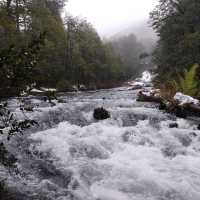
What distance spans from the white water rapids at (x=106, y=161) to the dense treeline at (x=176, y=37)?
40.8ft

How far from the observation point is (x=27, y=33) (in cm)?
3481

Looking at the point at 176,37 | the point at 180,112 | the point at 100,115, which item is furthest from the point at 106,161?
the point at 176,37

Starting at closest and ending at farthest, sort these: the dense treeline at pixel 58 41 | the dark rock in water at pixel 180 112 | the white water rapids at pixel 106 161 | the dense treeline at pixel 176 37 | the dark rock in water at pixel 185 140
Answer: the white water rapids at pixel 106 161 → the dark rock in water at pixel 185 140 → the dark rock in water at pixel 180 112 → the dense treeline at pixel 176 37 → the dense treeline at pixel 58 41

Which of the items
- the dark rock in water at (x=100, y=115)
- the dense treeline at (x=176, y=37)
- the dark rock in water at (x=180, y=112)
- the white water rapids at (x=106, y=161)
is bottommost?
the white water rapids at (x=106, y=161)

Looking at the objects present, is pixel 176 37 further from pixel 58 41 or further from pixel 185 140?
pixel 185 140

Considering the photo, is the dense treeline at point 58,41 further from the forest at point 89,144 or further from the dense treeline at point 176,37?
the forest at point 89,144

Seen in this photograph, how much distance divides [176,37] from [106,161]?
20.3m

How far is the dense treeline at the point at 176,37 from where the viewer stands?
2505 centimetres

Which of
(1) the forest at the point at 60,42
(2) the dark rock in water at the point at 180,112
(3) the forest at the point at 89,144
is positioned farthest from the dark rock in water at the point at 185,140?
(1) the forest at the point at 60,42

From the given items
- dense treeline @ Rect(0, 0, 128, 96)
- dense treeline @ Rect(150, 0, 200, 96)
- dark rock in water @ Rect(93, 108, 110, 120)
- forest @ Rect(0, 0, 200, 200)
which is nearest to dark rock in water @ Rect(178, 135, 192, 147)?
forest @ Rect(0, 0, 200, 200)

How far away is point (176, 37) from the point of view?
2752cm

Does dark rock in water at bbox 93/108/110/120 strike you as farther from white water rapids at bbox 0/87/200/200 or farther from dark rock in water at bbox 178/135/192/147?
dark rock in water at bbox 178/135/192/147

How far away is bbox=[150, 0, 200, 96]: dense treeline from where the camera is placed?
2505 centimetres

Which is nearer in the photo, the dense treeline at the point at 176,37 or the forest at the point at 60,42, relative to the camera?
the dense treeline at the point at 176,37
